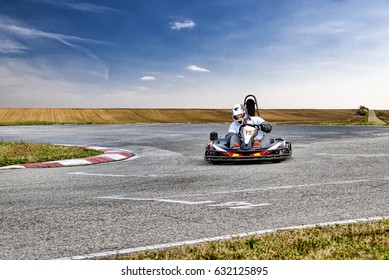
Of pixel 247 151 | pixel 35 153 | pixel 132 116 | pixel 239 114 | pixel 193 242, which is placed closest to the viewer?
pixel 193 242

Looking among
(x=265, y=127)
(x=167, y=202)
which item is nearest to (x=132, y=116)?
(x=265, y=127)

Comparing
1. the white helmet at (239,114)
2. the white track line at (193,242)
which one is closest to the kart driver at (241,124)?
the white helmet at (239,114)

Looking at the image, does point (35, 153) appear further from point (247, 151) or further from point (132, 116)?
point (132, 116)

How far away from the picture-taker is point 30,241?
16.8 feet

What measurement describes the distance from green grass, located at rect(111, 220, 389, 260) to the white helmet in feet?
25.2

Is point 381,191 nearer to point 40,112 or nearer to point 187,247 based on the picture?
point 187,247

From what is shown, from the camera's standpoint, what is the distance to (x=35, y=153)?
15133 mm

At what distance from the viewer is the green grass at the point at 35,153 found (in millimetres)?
13445

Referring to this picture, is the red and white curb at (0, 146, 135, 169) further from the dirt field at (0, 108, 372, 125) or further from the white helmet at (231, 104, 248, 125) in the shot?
the dirt field at (0, 108, 372, 125)

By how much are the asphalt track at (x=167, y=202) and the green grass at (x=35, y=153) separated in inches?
65.1

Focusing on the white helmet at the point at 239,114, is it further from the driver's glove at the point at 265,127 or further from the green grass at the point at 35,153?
the green grass at the point at 35,153

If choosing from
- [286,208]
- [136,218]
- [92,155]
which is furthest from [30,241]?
[92,155]

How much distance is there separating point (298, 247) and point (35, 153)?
1185cm

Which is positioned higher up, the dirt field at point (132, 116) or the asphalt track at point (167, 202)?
the dirt field at point (132, 116)
